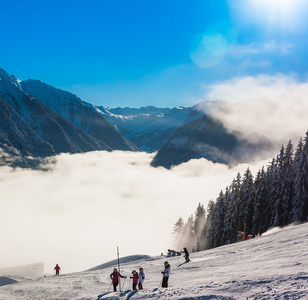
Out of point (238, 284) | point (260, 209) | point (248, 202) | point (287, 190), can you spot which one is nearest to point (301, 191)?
point (287, 190)

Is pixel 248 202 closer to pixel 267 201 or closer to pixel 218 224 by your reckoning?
pixel 267 201

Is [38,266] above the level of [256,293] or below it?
below

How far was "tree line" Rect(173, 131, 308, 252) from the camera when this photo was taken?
41.1m

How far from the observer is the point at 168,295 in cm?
1324

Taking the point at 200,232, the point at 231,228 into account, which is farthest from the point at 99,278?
the point at 200,232

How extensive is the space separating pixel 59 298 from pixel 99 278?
20.6 feet

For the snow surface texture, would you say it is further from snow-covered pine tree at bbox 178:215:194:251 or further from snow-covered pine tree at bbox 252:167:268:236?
snow-covered pine tree at bbox 178:215:194:251

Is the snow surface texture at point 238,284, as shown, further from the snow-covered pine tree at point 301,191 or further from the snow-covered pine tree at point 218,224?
the snow-covered pine tree at point 218,224

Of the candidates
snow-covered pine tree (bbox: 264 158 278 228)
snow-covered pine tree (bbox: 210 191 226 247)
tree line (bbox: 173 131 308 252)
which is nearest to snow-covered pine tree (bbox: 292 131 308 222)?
tree line (bbox: 173 131 308 252)

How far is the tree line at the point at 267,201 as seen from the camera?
41062 mm

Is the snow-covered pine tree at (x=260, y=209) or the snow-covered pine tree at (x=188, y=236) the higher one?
the snow-covered pine tree at (x=260, y=209)

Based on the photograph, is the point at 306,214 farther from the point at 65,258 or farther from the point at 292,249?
the point at 65,258

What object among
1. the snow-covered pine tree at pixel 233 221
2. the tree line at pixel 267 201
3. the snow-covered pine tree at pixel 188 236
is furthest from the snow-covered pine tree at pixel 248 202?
the snow-covered pine tree at pixel 188 236

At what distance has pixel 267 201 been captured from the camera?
46.8 meters
